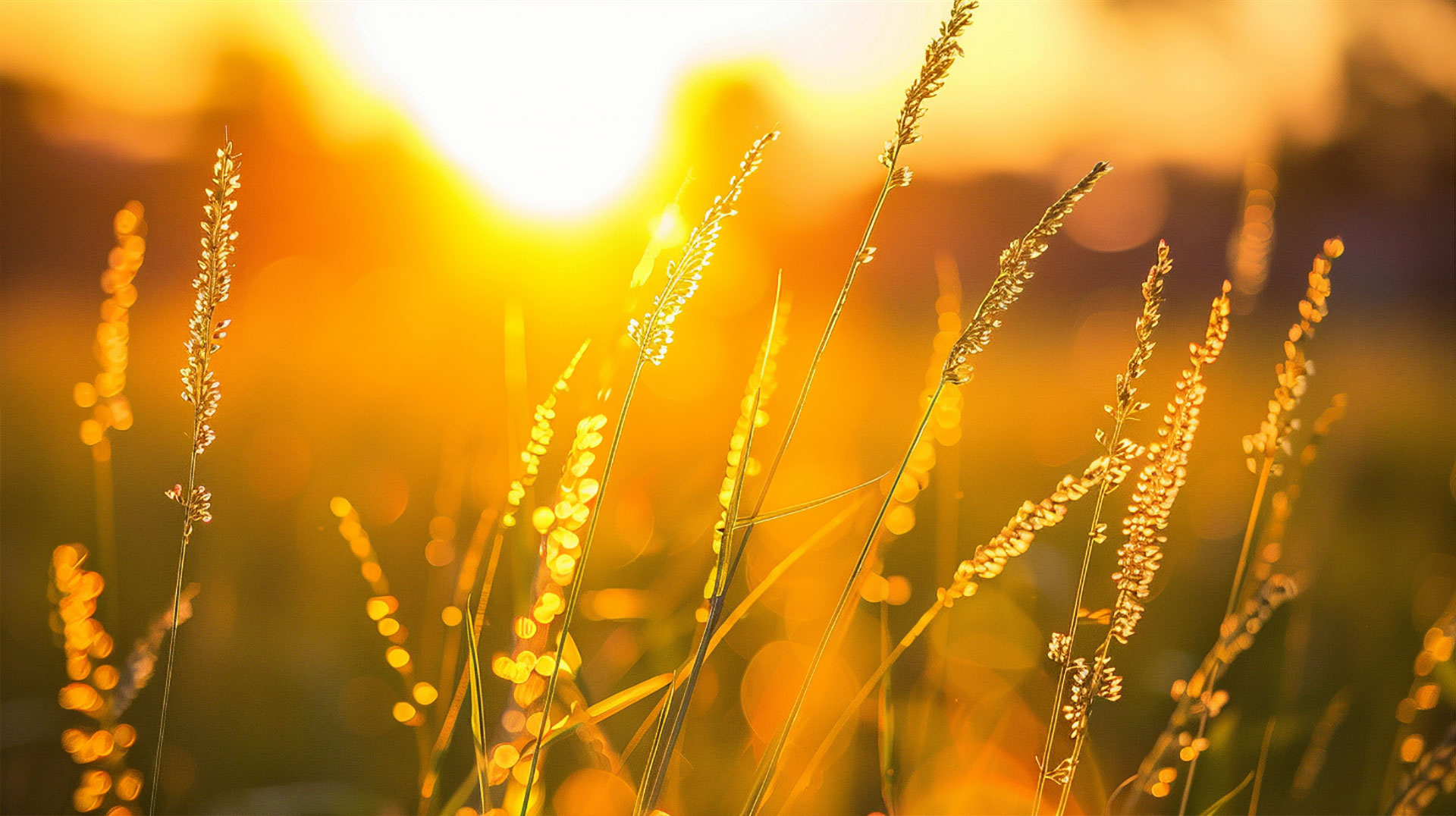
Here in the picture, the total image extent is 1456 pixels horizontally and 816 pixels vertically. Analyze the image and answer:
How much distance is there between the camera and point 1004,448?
300cm

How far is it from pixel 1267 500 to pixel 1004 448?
2.74ft

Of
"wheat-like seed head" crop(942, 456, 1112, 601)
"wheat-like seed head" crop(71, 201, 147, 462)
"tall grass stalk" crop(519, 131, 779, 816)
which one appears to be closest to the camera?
"tall grass stalk" crop(519, 131, 779, 816)

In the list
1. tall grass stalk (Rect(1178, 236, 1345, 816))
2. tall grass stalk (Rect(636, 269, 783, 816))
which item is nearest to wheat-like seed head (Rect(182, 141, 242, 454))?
tall grass stalk (Rect(636, 269, 783, 816))

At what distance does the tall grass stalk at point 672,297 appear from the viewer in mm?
738

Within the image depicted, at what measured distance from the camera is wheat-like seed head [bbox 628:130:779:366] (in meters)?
0.74

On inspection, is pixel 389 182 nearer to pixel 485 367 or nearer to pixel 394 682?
pixel 485 367

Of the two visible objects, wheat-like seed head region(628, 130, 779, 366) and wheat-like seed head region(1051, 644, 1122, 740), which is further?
wheat-like seed head region(1051, 644, 1122, 740)

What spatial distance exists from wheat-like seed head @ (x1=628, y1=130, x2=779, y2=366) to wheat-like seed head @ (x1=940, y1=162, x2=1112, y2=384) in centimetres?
25

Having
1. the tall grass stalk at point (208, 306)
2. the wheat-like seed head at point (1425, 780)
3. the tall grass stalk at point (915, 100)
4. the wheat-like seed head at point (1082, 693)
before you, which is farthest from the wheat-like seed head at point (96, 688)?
the wheat-like seed head at point (1425, 780)

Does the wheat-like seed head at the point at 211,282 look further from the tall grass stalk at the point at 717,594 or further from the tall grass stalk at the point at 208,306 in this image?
the tall grass stalk at the point at 717,594

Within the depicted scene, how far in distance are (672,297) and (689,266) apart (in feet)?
0.11

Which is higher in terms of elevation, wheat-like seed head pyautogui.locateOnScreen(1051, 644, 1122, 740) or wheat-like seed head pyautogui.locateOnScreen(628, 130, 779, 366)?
wheat-like seed head pyautogui.locateOnScreen(628, 130, 779, 366)

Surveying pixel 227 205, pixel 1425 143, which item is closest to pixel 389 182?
pixel 227 205

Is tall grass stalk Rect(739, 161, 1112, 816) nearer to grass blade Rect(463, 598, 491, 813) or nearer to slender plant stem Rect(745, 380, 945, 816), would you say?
slender plant stem Rect(745, 380, 945, 816)
